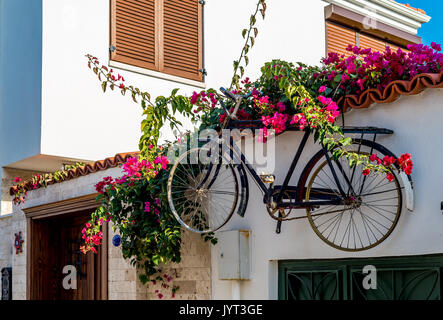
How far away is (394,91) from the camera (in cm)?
523

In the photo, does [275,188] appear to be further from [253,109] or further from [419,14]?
[419,14]

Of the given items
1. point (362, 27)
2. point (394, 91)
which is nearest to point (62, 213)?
point (394, 91)

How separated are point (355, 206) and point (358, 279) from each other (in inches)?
25.2

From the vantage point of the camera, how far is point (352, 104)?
558cm

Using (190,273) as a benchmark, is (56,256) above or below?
above

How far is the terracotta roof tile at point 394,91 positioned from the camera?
495 centimetres

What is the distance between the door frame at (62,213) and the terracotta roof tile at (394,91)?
3330 millimetres

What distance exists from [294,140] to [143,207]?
66.0 inches

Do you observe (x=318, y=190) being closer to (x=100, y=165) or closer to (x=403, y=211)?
(x=403, y=211)

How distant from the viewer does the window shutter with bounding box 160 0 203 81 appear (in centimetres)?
1068

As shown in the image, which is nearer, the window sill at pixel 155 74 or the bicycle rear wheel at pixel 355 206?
the bicycle rear wheel at pixel 355 206

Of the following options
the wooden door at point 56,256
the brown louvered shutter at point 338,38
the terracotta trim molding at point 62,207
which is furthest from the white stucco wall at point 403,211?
the brown louvered shutter at point 338,38

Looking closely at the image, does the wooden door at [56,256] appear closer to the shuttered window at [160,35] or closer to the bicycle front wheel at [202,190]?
the bicycle front wheel at [202,190]

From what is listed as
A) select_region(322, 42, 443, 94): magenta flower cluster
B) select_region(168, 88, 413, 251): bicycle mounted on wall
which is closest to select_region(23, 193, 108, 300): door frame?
select_region(168, 88, 413, 251): bicycle mounted on wall
